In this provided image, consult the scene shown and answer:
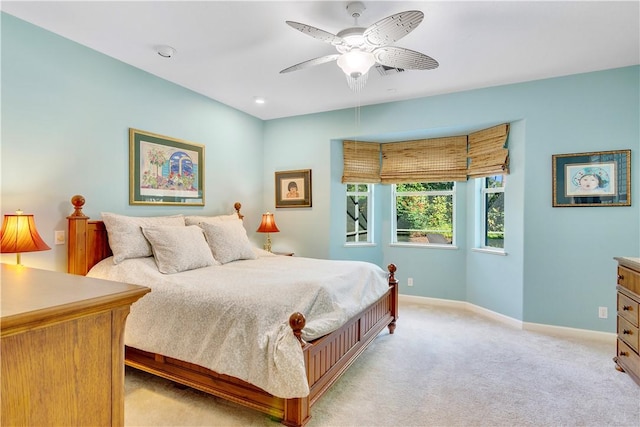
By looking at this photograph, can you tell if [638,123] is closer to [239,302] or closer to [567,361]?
[567,361]

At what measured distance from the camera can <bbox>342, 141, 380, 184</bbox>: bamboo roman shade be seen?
15.2 ft

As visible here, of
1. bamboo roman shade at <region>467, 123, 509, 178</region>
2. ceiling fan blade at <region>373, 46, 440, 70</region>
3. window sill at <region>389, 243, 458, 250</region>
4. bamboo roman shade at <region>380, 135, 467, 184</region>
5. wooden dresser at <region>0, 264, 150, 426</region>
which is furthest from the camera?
window sill at <region>389, 243, 458, 250</region>

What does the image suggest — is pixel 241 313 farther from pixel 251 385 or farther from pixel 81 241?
pixel 81 241

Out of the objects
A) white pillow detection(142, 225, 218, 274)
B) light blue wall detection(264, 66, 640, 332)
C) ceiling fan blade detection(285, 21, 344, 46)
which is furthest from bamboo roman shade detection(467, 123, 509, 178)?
white pillow detection(142, 225, 218, 274)

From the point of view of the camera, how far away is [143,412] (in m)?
2.06

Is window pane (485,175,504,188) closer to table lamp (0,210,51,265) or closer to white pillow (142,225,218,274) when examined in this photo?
white pillow (142,225,218,274)

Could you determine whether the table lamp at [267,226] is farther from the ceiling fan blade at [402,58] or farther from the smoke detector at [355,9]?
the smoke detector at [355,9]

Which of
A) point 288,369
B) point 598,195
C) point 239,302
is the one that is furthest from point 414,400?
point 598,195

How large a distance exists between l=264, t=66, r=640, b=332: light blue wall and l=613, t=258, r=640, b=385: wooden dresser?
29.4 inches

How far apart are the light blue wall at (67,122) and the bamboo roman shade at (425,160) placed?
105 inches

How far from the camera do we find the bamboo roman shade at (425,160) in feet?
14.1

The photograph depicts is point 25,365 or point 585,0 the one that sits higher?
point 585,0

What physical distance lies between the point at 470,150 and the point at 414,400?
3.15 meters

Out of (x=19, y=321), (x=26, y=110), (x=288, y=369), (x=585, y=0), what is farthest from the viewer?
(x=26, y=110)
